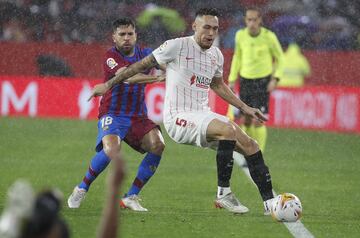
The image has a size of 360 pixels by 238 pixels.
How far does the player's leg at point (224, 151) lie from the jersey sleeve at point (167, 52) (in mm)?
725

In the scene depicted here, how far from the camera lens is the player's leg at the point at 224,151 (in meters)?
8.55

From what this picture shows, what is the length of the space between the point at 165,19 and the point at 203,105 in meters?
12.8

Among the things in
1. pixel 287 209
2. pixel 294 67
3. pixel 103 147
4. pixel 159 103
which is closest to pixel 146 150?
pixel 103 147

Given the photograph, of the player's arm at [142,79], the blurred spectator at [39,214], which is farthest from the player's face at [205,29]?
the blurred spectator at [39,214]

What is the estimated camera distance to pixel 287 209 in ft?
27.5

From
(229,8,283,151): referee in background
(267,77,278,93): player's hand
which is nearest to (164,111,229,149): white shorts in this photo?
(267,77,278,93): player's hand

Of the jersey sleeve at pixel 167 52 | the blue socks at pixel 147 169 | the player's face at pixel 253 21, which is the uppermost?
the player's face at pixel 253 21

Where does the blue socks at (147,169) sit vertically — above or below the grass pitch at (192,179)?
above

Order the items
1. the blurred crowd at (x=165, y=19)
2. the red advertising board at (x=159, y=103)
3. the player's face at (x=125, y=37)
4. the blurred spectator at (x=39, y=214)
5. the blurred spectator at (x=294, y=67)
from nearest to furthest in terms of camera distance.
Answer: the blurred spectator at (x=39, y=214), the player's face at (x=125, y=37), the red advertising board at (x=159, y=103), the blurred crowd at (x=165, y=19), the blurred spectator at (x=294, y=67)

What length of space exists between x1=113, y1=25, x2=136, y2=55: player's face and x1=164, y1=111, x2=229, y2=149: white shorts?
1.03 m

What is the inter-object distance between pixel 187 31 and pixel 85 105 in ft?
9.68

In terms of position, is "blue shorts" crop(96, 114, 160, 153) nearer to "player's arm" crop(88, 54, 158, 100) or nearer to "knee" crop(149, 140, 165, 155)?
"knee" crop(149, 140, 165, 155)

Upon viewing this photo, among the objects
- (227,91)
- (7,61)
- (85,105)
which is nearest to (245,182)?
(227,91)

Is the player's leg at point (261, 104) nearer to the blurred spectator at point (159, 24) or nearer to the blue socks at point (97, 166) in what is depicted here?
the blue socks at point (97, 166)
